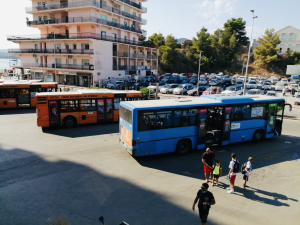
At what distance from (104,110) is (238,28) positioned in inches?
3467

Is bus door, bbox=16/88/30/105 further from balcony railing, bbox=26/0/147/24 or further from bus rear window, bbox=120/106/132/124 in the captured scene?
balcony railing, bbox=26/0/147/24

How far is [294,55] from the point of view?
253 ft

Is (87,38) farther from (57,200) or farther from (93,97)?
(57,200)

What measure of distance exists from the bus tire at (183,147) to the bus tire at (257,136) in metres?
4.89

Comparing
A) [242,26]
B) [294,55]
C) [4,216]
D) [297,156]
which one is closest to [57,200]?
[4,216]

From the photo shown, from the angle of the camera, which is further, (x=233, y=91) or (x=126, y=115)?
(x=233, y=91)

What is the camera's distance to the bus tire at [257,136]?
14492mm

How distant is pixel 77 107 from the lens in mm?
17453

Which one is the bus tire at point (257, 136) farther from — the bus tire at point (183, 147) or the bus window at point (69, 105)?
the bus window at point (69, 105)

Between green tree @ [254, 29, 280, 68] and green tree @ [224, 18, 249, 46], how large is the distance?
14.4 m

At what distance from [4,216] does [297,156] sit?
1379 cm

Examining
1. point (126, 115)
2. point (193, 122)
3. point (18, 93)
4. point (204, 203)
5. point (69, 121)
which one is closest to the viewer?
point (204, 203)

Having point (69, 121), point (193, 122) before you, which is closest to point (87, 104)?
point (69, 121)

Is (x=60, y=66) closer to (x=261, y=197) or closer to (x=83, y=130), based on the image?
(x=83, y=130)
